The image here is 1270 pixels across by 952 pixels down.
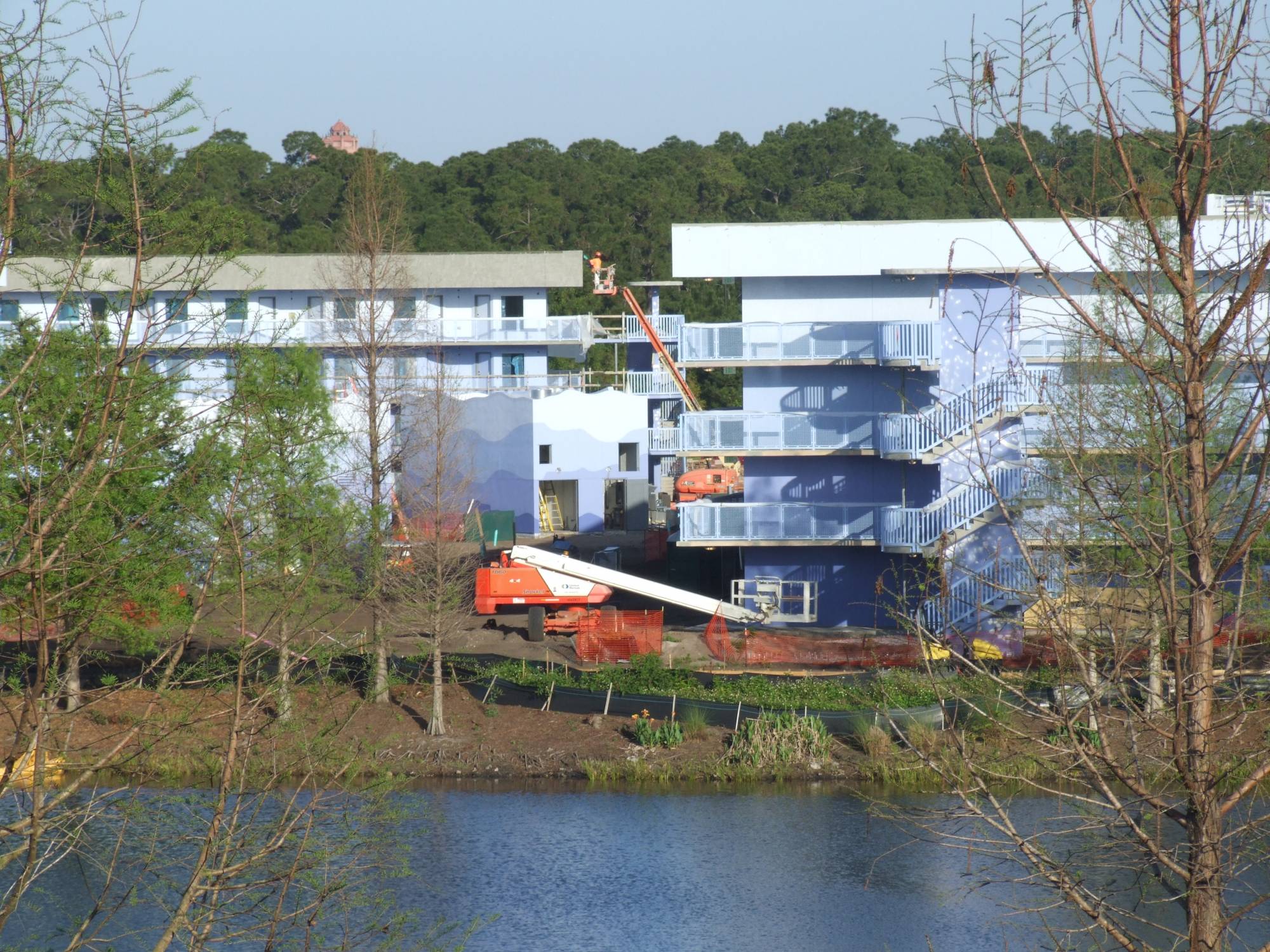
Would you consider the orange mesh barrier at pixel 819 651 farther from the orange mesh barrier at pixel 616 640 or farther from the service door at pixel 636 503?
the service door at pixel 636 503

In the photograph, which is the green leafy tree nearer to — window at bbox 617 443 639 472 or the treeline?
window at bbox 617 443 639 472

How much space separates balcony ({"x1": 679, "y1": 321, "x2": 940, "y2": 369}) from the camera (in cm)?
3203

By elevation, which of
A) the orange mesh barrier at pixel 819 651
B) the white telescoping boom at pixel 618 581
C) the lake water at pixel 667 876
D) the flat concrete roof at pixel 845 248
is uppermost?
the flat concrete roof at pixel 845 248

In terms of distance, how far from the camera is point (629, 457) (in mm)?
51625

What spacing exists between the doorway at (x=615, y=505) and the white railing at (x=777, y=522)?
1853 centimetres

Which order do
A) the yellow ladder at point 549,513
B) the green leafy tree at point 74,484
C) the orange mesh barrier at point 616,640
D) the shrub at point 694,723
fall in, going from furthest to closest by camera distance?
the yellow ladder at point 549,513 → the orange mesh barrier at point 616,640 → the shrub at point 694,723 → the green leafy tree at point 74,484

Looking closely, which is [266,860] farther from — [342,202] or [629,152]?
[629,152]

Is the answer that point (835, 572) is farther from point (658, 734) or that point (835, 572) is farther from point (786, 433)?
point (658, 734)

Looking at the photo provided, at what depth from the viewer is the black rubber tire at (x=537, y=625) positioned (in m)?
30.5

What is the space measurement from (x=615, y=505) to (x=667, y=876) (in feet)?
104

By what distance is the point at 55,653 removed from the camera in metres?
5.91

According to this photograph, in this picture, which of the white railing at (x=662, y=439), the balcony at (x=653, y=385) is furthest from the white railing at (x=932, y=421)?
the balcony at (x=653, y=385)

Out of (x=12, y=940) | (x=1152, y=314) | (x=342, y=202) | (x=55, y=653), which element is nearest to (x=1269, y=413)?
(x=1152, y=314)

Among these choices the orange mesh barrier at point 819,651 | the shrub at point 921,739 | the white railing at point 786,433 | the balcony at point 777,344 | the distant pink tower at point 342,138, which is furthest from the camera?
the distant pink tower at point 342,138
